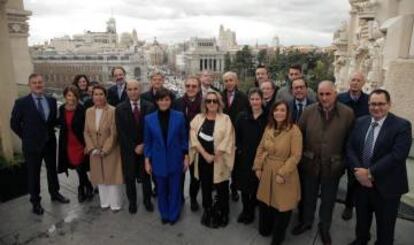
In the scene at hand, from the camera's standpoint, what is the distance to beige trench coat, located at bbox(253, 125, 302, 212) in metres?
2.75

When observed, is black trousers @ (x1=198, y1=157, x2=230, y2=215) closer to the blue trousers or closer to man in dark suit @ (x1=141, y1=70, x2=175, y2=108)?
the blue trousers

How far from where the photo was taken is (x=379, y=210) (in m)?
2.70

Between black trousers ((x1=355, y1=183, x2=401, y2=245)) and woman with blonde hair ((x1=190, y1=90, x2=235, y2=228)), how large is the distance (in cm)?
127

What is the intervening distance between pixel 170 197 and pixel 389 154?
2.22 meters

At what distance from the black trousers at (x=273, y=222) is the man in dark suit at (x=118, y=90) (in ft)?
8.14

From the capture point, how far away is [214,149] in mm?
3215

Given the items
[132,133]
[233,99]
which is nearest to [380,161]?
[233,99]

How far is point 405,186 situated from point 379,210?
0.99 ft

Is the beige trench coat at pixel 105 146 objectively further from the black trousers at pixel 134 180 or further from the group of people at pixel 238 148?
the black trousers at pixel 134 180

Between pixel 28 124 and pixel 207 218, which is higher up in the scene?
pixel 28 124

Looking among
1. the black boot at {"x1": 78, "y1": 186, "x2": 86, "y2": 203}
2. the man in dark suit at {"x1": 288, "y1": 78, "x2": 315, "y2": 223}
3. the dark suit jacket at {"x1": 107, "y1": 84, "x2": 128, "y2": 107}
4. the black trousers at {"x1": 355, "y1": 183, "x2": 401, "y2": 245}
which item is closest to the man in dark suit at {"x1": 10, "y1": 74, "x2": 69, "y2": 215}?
the black boot at {"x1": 78, "y1": 186, "x2": 86, "y2": 203}

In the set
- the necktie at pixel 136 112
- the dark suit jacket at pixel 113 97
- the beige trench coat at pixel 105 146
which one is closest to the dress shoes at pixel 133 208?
the beige trench coat at pixel 105 146

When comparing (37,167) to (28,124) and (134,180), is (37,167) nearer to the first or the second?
(28,124)

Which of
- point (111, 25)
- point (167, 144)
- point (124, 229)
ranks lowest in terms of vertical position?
point (124, 229)
